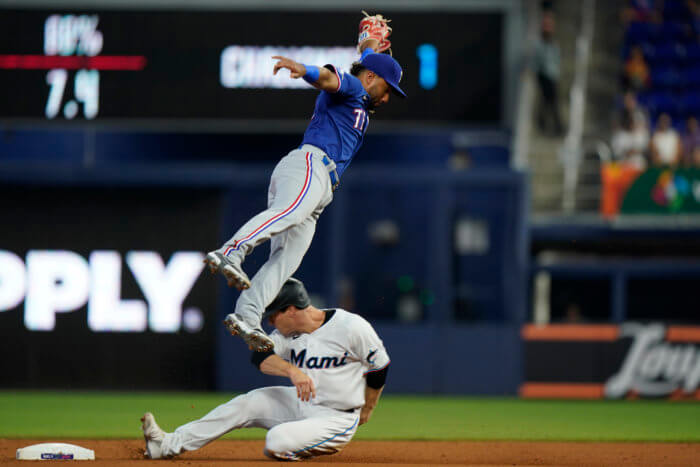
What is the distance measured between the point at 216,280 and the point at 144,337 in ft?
3.70

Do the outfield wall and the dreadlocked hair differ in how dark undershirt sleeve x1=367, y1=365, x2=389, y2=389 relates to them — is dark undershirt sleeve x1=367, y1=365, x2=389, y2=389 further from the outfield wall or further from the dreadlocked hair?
the outfield wall

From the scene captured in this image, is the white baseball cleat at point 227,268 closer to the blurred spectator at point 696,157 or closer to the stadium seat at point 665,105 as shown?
the blurred spectator at point 696,157

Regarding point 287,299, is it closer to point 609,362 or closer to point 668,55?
point 609,362

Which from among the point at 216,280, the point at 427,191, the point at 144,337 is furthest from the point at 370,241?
the point at 144,337

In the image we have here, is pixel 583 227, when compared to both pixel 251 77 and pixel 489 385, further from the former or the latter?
pixel 251 77

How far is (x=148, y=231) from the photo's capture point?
514 inches

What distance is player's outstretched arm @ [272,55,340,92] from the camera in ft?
18.3

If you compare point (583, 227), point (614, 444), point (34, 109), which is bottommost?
point (614, 444)

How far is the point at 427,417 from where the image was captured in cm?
1050

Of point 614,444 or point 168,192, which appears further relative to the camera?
point 168,192

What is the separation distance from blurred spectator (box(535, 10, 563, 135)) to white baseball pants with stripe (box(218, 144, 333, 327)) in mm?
9727

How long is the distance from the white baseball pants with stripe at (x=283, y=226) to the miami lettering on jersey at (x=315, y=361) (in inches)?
17.0

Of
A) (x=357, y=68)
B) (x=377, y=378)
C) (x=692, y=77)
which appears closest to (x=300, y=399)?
(x=377, y=378)

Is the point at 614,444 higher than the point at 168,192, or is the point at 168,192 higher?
the point at 168,192
